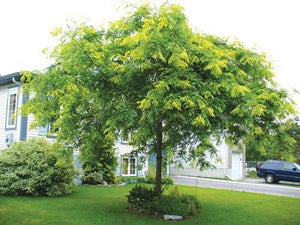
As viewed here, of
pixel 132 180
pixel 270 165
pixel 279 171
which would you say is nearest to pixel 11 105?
pixel 132 180

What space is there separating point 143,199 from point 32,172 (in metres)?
4.65

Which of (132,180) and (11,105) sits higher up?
(11,105)

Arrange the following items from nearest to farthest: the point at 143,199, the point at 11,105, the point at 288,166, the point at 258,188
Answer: the point at 143,199 → the point at 11,105 → the point at 258,188 → the point at 288,166

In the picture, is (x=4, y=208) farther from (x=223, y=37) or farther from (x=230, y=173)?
(x=230, y=173)

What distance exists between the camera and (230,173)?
89.4ft

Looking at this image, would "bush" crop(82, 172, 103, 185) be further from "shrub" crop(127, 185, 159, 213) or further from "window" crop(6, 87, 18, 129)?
"shrub" crop(127, 185, 159, 213)

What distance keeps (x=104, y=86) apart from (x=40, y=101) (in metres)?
1.65

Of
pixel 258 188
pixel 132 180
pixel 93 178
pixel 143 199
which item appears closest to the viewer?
pixel 143 199

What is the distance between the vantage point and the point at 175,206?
972 cm

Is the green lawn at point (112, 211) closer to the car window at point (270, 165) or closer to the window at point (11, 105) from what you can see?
the window at point (11, 105)

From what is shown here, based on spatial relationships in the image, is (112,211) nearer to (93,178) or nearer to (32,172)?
(32,172)

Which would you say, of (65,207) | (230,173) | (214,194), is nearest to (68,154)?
(65,207)

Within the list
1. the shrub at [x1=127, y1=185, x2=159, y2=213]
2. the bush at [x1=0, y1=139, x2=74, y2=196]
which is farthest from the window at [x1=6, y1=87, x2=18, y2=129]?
the shrub at [x1=127, y1=185, x2=159, y2=213]

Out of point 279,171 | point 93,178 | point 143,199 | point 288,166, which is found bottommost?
point 143,199
